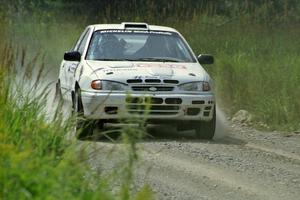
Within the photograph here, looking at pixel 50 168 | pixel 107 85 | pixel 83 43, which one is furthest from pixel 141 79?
pixel 50 168

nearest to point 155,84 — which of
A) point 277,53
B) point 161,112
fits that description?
point 161,112

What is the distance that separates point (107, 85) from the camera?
12.9 meters

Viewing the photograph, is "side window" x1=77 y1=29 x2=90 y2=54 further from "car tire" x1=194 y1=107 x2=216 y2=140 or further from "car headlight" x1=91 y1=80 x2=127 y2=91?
"car tire" x1=194 y1=107 x2=216 y2=140

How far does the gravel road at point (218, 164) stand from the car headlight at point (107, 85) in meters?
0.75

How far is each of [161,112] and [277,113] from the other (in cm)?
330

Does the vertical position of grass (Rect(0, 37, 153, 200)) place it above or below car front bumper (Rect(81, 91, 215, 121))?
above

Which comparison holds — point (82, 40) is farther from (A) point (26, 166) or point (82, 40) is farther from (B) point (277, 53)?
(A) point (26, 166)

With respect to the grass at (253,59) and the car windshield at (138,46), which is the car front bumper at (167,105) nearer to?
the car windshield at (138,46)

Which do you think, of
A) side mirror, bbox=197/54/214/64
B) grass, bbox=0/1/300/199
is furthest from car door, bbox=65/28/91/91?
side mirror, bbox=197/54/214/64

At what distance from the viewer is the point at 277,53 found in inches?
756

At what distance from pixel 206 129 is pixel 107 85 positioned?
58.8 inches

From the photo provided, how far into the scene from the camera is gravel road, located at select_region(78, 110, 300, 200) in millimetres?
9227

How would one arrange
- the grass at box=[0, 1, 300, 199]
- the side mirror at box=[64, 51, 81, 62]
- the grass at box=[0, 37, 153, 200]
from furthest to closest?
the side mirror at box=[64, 51, 81, 62], the grass at box=[0, 1, 300, 199], the grass at box=[0, 37, 153, 200]

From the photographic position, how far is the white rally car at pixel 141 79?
505 inches
